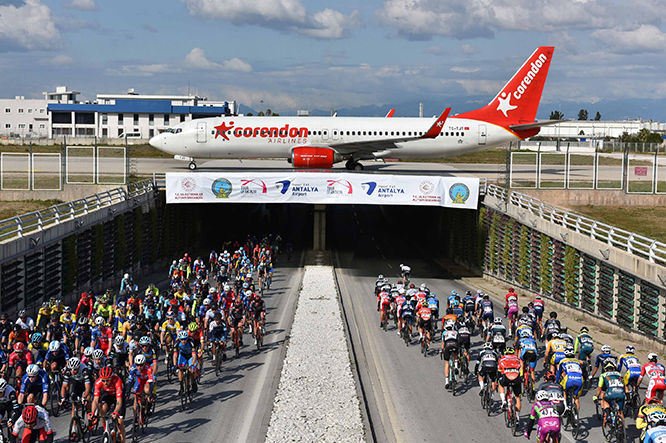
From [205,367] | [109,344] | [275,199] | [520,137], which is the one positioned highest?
[520,137]

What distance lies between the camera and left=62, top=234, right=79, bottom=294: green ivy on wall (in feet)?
99.5

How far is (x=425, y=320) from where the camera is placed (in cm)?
2253

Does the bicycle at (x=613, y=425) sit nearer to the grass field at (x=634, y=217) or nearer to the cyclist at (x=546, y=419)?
the cyclist at (x=546, y=419)

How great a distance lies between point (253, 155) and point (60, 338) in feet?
103

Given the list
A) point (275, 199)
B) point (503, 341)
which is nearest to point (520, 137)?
point (275, 199)

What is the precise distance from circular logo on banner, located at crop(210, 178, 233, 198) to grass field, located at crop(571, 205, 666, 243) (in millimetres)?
22249

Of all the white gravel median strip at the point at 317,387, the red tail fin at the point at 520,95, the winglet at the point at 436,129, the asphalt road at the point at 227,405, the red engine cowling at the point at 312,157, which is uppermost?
the red tail fin at the point at 520,95

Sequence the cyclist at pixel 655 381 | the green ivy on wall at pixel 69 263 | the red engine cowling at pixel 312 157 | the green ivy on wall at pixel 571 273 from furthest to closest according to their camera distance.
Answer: the red engine cowling at pixel 312 157 → the green ivy on wall at pixel 69 263 → the green ivy on wall at pixel 571 273 → the cyclist at pixel 655 381

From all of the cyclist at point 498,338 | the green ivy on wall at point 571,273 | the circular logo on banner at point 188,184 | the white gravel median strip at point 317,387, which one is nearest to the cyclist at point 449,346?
the cyclist at point 498,338

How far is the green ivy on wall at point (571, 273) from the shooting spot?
98.0 feet

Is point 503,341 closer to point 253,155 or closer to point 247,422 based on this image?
point 247,422

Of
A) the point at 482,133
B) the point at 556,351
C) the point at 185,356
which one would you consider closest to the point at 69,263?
the point at 185,356

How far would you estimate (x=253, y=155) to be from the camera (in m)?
48.6

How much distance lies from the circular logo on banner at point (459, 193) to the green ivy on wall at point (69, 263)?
68.4ft
